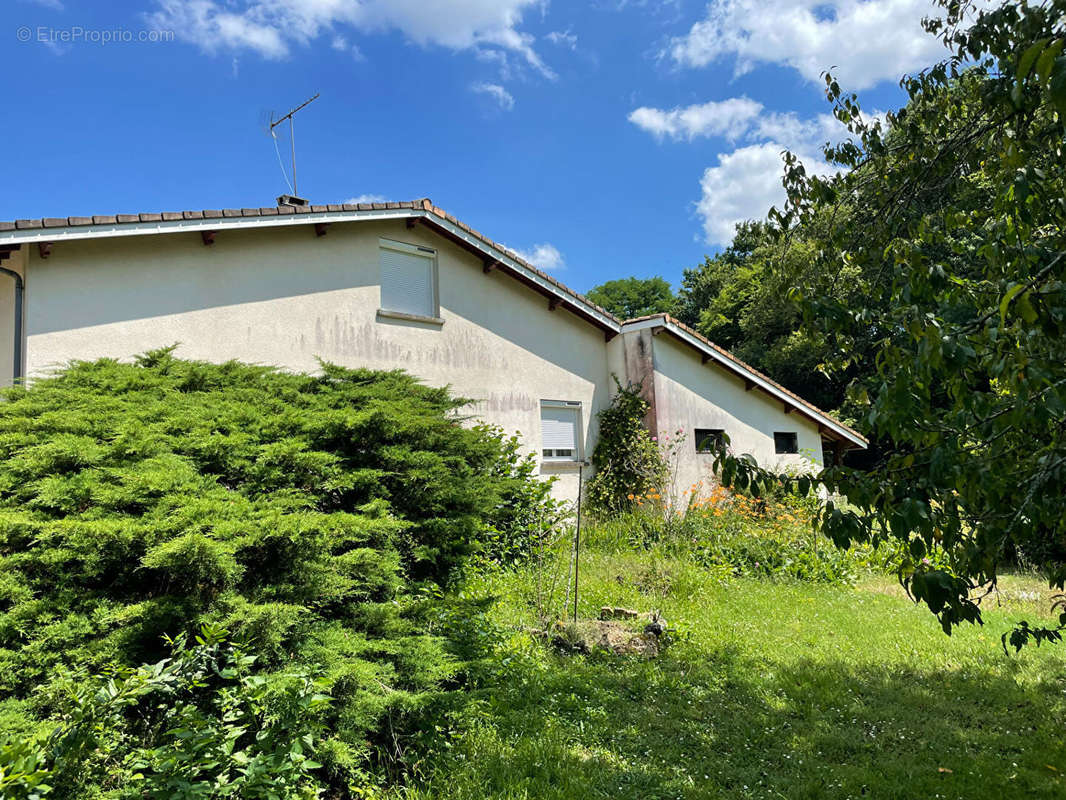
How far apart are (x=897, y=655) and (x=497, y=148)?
11301mm

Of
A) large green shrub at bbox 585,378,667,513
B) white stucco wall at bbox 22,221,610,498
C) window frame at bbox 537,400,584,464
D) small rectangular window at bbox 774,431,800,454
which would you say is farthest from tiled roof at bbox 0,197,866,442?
window frame at bbox 537,400,584,464

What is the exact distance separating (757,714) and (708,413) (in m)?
9.66

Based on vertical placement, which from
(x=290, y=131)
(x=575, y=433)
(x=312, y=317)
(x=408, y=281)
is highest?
(x=290, y=131)

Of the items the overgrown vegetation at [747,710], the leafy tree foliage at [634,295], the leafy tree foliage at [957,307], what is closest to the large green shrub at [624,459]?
the overgrown vegetation at [747,710]

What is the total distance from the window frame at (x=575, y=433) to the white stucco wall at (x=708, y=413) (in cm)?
173

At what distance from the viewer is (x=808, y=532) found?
11.6 m

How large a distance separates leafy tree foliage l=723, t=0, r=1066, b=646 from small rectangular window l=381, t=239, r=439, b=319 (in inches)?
296

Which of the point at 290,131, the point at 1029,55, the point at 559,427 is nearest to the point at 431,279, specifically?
the point at 290,131

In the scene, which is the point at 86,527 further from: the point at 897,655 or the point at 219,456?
the point at 897,655

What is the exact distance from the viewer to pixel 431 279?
1144 cm

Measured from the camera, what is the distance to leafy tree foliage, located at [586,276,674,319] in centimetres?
4912

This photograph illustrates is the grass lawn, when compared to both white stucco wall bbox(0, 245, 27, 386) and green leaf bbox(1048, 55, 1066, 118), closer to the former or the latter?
green leaf bbox(1048, 55, 1066, 118)

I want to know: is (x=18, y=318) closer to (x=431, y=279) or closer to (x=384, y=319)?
(x=384, y=319)

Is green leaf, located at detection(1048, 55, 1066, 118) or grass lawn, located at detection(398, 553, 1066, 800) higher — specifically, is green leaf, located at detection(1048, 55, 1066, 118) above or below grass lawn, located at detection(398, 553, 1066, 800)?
above
